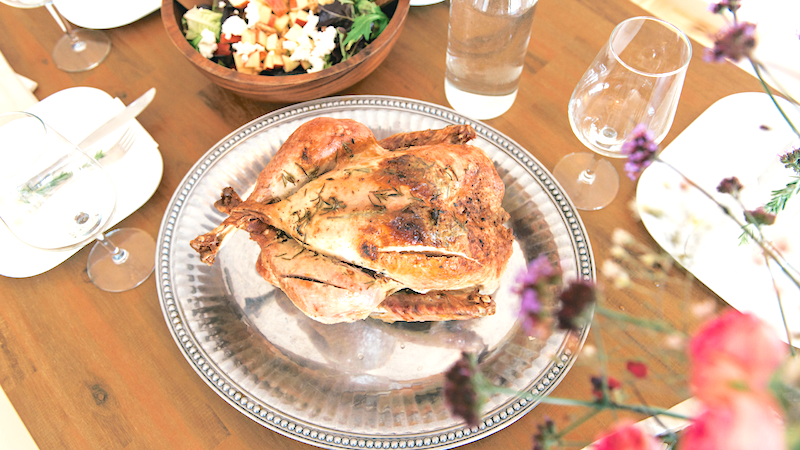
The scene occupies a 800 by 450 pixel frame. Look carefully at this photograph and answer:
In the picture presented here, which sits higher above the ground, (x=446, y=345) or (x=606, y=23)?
(x=606, y=23)

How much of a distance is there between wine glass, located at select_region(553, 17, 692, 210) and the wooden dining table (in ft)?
0.85

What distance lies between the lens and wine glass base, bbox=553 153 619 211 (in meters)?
1.13

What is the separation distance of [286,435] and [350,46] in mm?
892

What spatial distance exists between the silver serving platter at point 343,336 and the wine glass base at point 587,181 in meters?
0.10

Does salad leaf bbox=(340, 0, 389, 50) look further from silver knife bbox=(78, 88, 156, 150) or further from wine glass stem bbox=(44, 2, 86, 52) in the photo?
wine glass stem bbox=(44, 2, 86, 52)

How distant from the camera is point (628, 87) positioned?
0.86 meters

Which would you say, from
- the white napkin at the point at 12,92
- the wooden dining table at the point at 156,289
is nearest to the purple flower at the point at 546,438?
the wooden dining table at the point at 156,289

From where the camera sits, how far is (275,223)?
0.89 m

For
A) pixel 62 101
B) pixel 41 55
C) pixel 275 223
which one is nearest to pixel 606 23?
pixel 275 223

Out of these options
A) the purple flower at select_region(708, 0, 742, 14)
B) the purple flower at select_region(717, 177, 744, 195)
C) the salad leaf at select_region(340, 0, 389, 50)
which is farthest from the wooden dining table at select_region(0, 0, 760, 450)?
the purple flower at select_region(708, 0, 742, 14)

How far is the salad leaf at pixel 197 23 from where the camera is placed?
3.80 feet

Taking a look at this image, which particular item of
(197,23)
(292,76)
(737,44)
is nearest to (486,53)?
(292,76)

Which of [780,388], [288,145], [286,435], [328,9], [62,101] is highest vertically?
[780,388]

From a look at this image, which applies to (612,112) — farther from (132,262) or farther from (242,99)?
(132,262)
